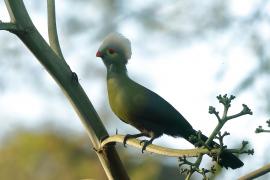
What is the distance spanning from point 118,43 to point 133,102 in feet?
0.56

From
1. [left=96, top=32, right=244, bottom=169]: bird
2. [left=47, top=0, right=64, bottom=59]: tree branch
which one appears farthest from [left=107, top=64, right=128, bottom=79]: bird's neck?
[left=47, top=0, right=64, bottom=59]: tree branch

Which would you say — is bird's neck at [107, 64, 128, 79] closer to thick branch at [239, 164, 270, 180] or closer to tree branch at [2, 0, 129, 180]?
tree branch at [2, 0, 129, 180]

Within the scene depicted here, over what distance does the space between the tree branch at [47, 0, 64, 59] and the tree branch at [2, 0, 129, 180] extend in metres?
0.04

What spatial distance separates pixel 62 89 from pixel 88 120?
0.09m

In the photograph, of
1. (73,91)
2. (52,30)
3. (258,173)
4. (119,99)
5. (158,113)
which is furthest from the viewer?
(158,113)

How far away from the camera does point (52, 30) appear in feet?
6.72

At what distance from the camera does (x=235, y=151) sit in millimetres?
1560

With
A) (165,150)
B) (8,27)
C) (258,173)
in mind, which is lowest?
(258,173)

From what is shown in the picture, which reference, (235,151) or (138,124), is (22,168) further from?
(235,151)

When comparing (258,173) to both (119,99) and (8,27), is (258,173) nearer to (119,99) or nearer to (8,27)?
(8,27)

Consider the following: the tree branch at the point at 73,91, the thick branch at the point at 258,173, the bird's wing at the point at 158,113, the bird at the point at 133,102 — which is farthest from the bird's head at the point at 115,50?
the thick branch at the point at 258,173

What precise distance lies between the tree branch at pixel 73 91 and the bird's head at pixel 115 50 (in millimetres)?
431

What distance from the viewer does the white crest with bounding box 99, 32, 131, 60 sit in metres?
2.28

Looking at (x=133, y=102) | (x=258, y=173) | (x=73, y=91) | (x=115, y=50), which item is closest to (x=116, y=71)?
(x=115, y=50)
